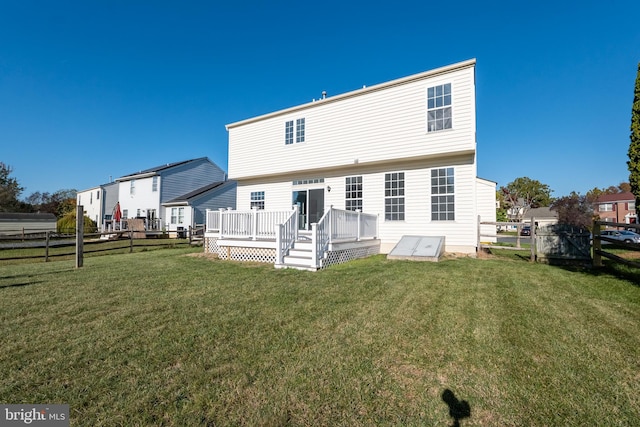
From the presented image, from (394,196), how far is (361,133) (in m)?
2.89

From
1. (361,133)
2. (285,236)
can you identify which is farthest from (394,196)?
(285,236)

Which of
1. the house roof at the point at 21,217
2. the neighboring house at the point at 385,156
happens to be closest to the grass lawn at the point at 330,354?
the neighboring house at the point at 385,156

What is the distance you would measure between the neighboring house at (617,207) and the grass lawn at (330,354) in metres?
51.1

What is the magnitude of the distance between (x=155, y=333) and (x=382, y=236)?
9.09 m

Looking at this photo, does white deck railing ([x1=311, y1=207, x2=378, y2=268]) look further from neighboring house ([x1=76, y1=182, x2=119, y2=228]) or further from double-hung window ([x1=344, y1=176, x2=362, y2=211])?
neighboring house ([x1=76, y1=182, x2=119, y2=228])

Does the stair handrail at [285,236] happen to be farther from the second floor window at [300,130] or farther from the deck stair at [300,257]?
the second floor window at [300,130]

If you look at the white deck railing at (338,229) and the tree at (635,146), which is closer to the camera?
the white deck railing at (338,229)

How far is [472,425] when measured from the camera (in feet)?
6.23

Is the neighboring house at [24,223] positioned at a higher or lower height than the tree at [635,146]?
lower

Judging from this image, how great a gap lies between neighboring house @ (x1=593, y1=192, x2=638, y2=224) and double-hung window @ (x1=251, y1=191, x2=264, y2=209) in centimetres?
4876

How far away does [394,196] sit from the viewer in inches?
439

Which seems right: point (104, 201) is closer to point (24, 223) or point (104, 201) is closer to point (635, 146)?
point (24, 223)

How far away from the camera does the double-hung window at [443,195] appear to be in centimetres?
1006

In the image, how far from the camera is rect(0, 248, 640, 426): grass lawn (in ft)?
6.68
